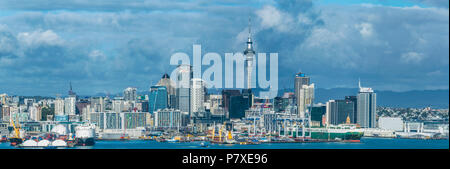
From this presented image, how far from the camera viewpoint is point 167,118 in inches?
1767

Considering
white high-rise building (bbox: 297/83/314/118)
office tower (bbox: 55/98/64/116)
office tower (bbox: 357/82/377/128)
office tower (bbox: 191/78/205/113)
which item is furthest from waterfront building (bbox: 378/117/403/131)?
office tower (bbox: 55/98/64/116)

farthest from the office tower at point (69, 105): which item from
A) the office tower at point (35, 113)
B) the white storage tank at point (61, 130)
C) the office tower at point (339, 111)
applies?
the office tower at point (339, 111)

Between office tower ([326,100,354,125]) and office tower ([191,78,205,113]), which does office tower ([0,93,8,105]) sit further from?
office tower ([326,100,354,125])

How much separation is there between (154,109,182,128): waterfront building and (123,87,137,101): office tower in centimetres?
588

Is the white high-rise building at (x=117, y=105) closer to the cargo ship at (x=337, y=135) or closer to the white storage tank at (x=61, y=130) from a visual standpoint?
the white storage tank at (x=61, y=130)

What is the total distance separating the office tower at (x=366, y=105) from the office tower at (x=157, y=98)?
41.2ft

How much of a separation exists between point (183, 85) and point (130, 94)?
3.73 metres

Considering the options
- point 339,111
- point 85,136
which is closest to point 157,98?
point 339,111

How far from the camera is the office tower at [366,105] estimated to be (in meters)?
44.6

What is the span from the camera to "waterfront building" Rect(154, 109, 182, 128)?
1742 inches

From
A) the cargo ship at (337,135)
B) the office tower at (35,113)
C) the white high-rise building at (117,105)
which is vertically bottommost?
the cargo ship at (337,135)
